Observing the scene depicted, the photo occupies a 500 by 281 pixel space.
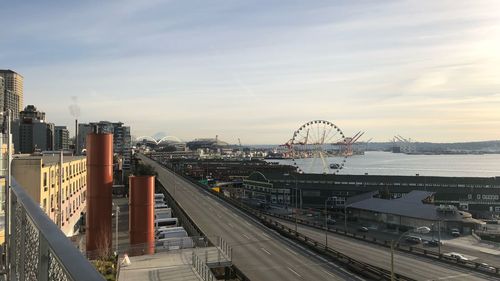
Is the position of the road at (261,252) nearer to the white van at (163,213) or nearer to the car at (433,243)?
the white van at (163,213)

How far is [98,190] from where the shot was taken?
20094 millimetres

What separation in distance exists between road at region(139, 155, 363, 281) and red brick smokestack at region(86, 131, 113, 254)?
7917 millimetres

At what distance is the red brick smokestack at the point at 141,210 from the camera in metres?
22.1

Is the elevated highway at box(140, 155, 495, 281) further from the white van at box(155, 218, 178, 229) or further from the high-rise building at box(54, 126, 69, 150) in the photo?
the high-rise building at box(54, 126, 69, 150)

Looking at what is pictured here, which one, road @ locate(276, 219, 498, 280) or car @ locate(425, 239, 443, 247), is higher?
road @ locate(276, 219, 498, 280)

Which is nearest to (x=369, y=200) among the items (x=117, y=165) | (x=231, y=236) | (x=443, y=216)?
(x=443, y=216)

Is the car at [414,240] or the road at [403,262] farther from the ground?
the road at [403,262]

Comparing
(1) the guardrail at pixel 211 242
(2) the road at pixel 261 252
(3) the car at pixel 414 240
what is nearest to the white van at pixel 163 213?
(1) the guardrail at pixel 211 242

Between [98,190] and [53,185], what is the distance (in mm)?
8566

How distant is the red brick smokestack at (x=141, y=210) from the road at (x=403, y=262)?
52.1 ft

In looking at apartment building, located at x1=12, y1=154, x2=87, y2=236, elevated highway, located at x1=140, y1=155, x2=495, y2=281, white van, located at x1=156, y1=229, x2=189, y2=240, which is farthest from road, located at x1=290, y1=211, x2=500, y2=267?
apartment building, located at x1=12, y1=154, x2=87, y2=236

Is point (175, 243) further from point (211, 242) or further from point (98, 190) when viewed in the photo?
point (98, 190)

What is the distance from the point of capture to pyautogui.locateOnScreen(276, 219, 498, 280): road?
2578 cm

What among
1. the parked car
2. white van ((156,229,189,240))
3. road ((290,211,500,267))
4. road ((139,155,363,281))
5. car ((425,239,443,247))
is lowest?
road ((290,211,500,267))
